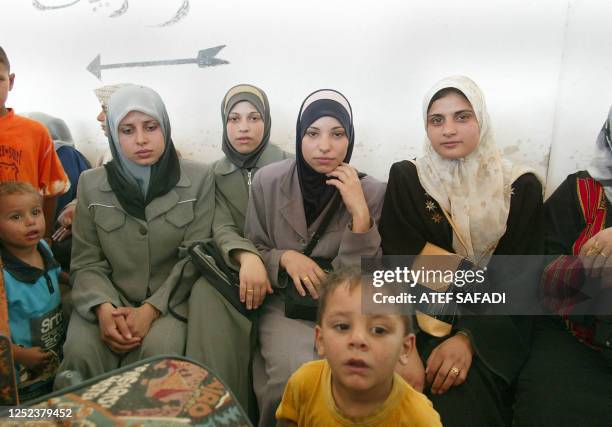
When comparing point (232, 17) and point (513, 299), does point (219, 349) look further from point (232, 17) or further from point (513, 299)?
point (232, 17)

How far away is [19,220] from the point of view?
4.53 ft

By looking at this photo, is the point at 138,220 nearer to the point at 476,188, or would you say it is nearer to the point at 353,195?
the point at 353,195

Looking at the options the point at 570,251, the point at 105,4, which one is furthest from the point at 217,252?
the point at 105,4

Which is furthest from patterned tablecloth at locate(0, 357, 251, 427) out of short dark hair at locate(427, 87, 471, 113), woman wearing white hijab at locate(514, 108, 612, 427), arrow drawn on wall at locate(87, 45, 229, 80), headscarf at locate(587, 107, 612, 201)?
arrow drawn on wall at locate(87, 45, 229, 80)

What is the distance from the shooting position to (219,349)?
139 centimetres

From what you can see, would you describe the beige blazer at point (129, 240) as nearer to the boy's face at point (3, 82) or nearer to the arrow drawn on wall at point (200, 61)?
the boy's face at point (3, 82)

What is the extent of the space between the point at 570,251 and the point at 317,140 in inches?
35.1

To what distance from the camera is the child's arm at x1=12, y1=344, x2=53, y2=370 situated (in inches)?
52.6

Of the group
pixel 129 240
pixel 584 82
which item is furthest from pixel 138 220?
pixel 584 82

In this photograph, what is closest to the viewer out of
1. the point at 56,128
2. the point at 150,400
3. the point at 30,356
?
the point at 150,400

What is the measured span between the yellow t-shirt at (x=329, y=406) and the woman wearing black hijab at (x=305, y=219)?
224 mm

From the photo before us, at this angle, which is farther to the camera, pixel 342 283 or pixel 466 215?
pixel 466 215

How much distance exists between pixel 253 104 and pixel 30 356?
121cm

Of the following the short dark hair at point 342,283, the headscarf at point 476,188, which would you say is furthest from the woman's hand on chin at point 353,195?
the short dark hair at point 342,283
